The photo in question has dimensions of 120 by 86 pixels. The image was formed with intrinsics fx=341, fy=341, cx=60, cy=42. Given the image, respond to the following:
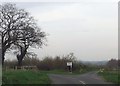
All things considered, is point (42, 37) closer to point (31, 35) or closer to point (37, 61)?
point (31, 35)

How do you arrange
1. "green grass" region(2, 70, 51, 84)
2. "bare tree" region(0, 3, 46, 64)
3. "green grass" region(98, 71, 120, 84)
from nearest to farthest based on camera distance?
1. "green grass" region(2, 70, 51, 84)
2. "green grass" region(98, 71, 120, 84)
3. "bare tree" region(0, 3, 46, 64)

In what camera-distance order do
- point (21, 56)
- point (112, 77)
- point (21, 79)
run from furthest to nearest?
1. point (21, 56)
2. point (112, 77)
3. point (21, 79)

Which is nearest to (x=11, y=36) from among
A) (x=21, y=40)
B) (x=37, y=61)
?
(x=21, y=40)

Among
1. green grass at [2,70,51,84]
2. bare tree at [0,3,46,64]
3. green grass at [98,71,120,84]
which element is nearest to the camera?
green grass at [2,70,51,84]

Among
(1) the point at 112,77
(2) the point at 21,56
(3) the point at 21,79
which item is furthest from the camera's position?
(2) the point at 21,56

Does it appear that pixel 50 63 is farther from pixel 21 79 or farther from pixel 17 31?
pixel 21 79

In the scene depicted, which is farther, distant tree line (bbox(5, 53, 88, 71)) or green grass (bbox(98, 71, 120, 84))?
distant tree line (bbox(5, 53, 88, 71))

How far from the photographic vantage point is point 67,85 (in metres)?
27.4

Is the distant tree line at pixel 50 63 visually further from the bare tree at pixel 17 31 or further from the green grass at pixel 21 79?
the green grass at pixel 21 79

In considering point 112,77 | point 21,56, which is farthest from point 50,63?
→ point 112,77

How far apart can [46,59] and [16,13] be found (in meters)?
16.9

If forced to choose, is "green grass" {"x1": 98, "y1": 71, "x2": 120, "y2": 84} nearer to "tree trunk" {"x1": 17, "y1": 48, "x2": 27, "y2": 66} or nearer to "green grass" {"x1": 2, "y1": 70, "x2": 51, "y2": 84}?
"green grass" {"x1": 2, "y1": 70, "x2": 51, "y2": 84}

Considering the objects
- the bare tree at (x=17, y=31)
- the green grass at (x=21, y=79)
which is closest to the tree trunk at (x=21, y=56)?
the bare tree at (x=17, y=31)

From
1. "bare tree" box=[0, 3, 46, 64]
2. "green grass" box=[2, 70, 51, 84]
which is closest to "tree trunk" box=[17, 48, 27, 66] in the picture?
"bare tree" box=[0, 3, 46, 64]
